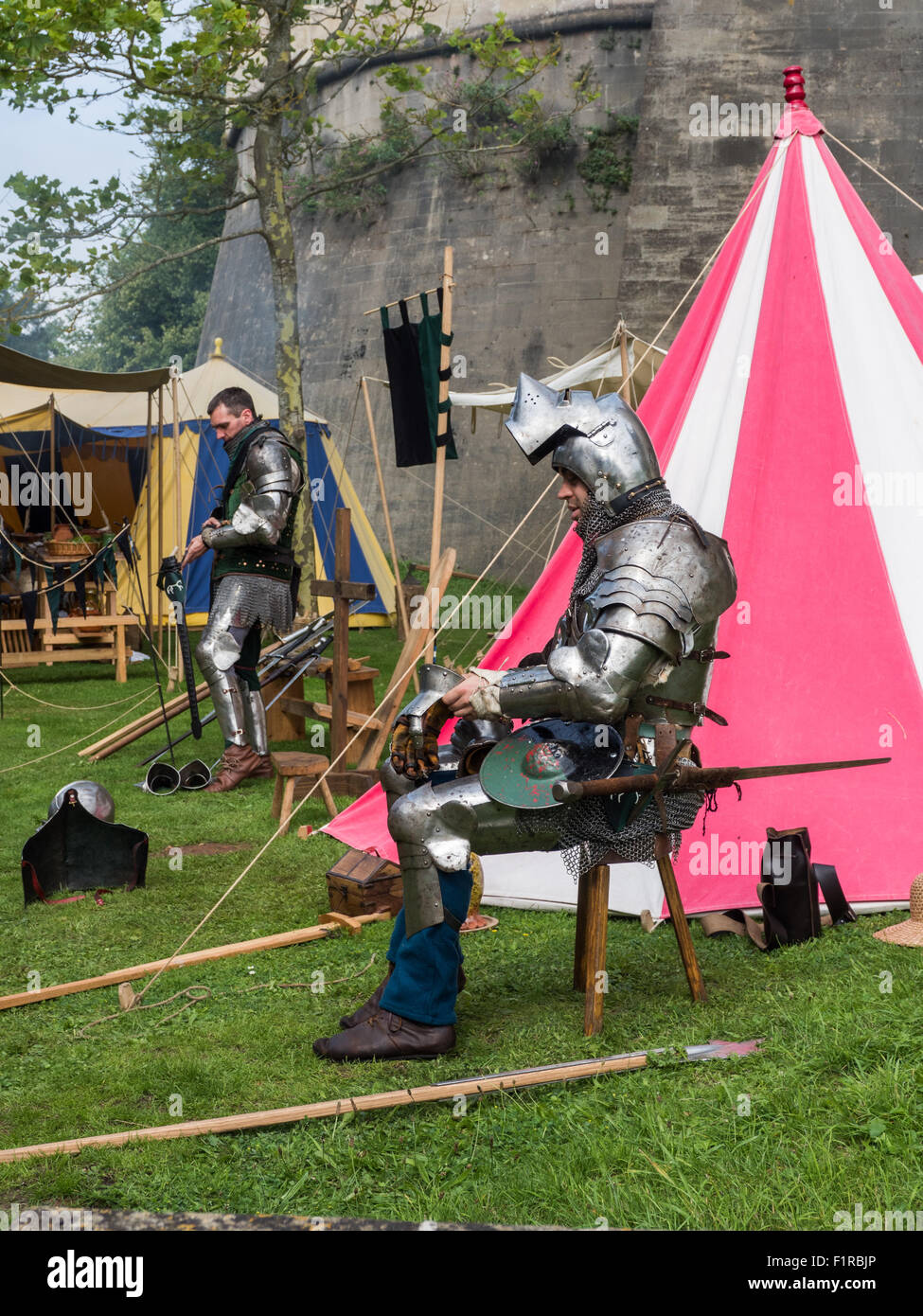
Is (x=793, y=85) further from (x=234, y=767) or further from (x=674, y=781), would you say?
(x=234, y=767)

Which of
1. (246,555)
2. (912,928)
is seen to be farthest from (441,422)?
(912,928)

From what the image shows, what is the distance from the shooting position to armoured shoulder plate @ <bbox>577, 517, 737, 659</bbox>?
9.96ft

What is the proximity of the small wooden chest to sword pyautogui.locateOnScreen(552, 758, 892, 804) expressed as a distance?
145 cm

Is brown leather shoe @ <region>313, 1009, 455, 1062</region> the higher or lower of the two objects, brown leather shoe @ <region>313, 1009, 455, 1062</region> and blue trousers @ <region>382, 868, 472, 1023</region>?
the lower

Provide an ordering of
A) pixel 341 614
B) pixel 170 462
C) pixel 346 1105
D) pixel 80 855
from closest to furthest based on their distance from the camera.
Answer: pixel 346 1105, pixel 80 855, pixel 341 614, pixel 170 462

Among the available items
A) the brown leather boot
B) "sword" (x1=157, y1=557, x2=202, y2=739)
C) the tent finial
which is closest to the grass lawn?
"sword" (x1=157, y1=557, x2=202, y2=739)

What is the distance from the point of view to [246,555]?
6.41 m

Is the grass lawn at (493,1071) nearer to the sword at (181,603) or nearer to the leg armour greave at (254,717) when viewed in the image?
the sword at (181,603)

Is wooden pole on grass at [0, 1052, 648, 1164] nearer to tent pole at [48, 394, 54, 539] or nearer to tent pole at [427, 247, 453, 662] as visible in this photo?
tent pole at [427, 247, 453, 662]

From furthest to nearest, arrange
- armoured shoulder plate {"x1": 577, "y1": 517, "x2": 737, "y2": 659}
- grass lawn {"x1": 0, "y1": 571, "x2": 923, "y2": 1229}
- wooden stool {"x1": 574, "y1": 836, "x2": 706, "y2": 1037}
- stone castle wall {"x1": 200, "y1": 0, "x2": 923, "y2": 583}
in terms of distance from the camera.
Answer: stone castle wall {"x1": 200, "y1": 0, "x2": 923, "y2": 583}
wooden stool {"x1": 574, "y1": 836, "x2": 706, "y2": 1037}
armoured shoulder plate {"x1": 577, "y1": 517, "x2": 737, "y2": 659}
grass lawn {"x1": 0, "y1": 571, "x2": 923, "y2": 1229}

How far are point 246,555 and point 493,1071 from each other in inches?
154

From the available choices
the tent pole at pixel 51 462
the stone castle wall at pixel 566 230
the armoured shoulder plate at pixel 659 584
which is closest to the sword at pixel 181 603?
the armoured shoulder plate at pixel 659 584

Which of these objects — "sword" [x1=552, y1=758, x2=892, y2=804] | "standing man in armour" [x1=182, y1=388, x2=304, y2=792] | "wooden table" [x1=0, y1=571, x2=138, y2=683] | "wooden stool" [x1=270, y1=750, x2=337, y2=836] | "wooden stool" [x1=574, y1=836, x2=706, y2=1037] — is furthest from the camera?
"wooden table" [x1=0, y1=571, x2=138, y2=683]

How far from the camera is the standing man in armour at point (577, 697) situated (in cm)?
304
